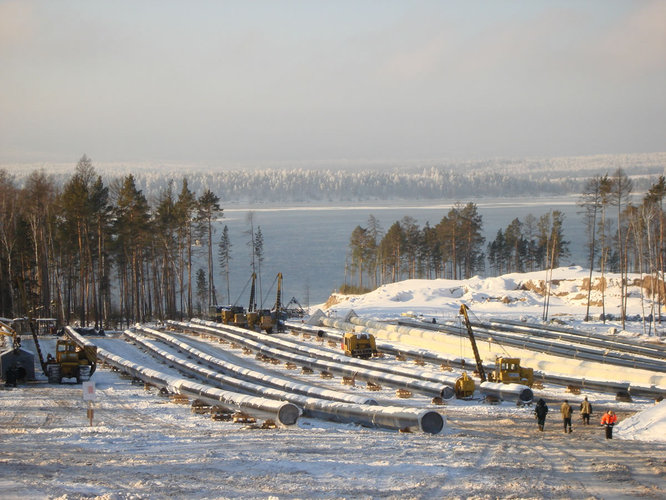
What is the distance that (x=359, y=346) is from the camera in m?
42.2

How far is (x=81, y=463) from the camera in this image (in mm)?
17641

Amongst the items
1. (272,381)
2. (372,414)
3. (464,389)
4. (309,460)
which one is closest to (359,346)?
(272,381)

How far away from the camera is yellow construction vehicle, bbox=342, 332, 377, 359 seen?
42.1 metres

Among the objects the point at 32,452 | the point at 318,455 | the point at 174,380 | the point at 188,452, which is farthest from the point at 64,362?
the point at 318,455

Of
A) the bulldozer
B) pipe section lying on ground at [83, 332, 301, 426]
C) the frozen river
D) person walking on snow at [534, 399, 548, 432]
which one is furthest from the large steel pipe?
the frozen river

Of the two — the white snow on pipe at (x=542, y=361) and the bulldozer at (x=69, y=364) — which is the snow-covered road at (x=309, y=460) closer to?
the bulldozer at (x=69, y=364)

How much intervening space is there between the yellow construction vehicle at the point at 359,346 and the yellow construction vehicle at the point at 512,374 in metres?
10.4

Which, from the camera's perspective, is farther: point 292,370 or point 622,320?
point 622,320

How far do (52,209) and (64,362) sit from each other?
3853 centimetres

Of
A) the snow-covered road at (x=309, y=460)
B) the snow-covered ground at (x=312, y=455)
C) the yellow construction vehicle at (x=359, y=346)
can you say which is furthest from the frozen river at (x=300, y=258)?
the snow-covered road at (x=309, y=460)

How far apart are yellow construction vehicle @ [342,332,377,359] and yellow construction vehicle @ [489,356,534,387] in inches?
411

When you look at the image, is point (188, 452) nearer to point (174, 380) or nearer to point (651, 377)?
point (174, 380)

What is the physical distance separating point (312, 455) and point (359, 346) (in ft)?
77.5

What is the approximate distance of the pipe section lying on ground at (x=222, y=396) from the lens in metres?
23.9
